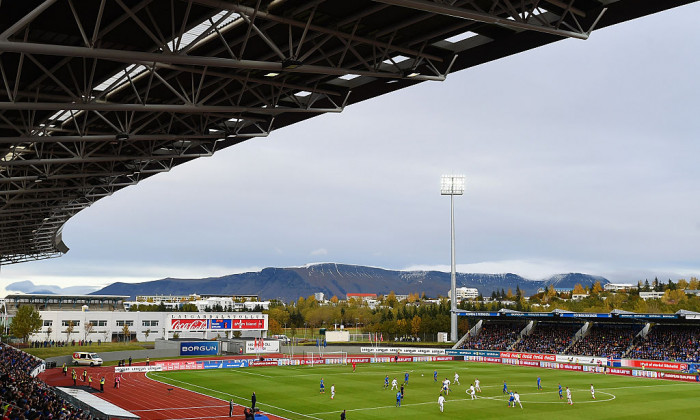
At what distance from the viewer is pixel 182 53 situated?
48.1 feet

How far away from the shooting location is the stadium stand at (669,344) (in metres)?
→ 73.8

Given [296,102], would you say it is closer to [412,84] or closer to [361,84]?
[361,84]

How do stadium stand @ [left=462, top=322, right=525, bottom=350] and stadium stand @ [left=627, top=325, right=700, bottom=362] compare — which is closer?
stadium stand @ [left=627, top=325, right=700, bottom=362]

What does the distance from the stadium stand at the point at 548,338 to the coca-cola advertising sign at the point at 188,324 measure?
47.7m

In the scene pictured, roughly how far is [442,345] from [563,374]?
35.4 m

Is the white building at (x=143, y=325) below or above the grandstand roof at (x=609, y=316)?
below

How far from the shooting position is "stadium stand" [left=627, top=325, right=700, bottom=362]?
242ft

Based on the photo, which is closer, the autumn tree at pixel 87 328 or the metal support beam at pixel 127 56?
the metal support beam at pixel 127 56

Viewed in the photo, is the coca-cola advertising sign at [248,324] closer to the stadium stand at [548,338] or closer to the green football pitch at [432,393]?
the green football pitch at [432,393]

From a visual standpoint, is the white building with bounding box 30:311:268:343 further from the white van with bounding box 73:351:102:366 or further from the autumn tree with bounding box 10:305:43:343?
the white van with bounding box 73:351:102:366

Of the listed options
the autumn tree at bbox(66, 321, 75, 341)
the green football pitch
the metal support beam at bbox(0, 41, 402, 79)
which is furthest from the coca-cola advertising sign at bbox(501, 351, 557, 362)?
the autumn tree at bbox(66, 321, 75, 341)

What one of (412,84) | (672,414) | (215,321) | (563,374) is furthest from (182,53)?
(215,321)

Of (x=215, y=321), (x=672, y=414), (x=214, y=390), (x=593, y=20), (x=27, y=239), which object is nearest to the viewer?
→ (x=593, y=20)

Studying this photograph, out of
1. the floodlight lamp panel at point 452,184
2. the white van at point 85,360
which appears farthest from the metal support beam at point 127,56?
the floodlight lamp panel at point 452,184
